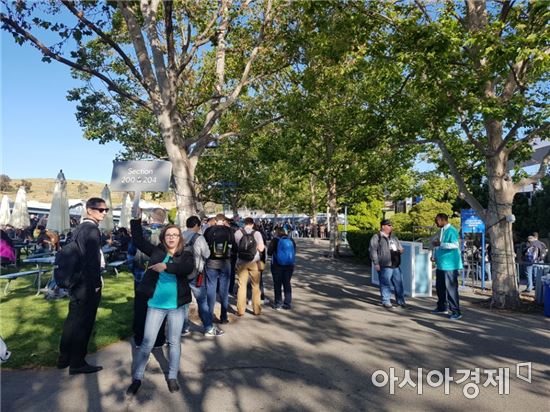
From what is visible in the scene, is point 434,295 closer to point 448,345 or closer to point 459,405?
point 448,345

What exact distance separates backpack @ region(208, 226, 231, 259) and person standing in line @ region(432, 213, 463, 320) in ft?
13.3

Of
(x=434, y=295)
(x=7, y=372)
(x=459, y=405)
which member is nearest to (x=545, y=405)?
(x=459, y=405)

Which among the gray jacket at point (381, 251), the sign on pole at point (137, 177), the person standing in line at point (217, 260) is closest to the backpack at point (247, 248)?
the person standing in line at point (217, 260)

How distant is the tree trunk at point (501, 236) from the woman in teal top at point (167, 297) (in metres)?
7.28

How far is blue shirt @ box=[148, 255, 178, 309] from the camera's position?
14.3 ft

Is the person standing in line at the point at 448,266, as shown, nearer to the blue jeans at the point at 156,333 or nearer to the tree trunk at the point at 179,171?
the tree trunk at the point at 179,171

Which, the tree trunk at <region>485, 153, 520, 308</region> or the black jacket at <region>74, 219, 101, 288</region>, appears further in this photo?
the tree trunk at <region>485, 153, 520, 308</region>

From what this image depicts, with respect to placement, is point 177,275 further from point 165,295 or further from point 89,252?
point 89,252

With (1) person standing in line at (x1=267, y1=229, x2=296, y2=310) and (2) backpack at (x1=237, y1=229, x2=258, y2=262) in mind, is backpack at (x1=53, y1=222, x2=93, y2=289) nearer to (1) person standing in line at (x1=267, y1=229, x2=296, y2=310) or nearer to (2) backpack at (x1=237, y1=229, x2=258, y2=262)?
(2) backpack at (x1=237, y1=229, x2=258, y2=262)

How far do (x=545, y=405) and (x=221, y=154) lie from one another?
83.0ft

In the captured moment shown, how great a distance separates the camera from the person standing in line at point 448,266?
7.90 metres

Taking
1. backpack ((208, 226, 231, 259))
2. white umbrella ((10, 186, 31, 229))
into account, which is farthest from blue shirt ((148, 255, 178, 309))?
white umbrella ((10, 186, 31, 229))

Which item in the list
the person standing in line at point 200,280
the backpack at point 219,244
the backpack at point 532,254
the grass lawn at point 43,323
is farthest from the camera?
the backpack at point 532,254

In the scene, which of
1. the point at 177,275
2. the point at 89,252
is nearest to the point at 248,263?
the point at 89,252
